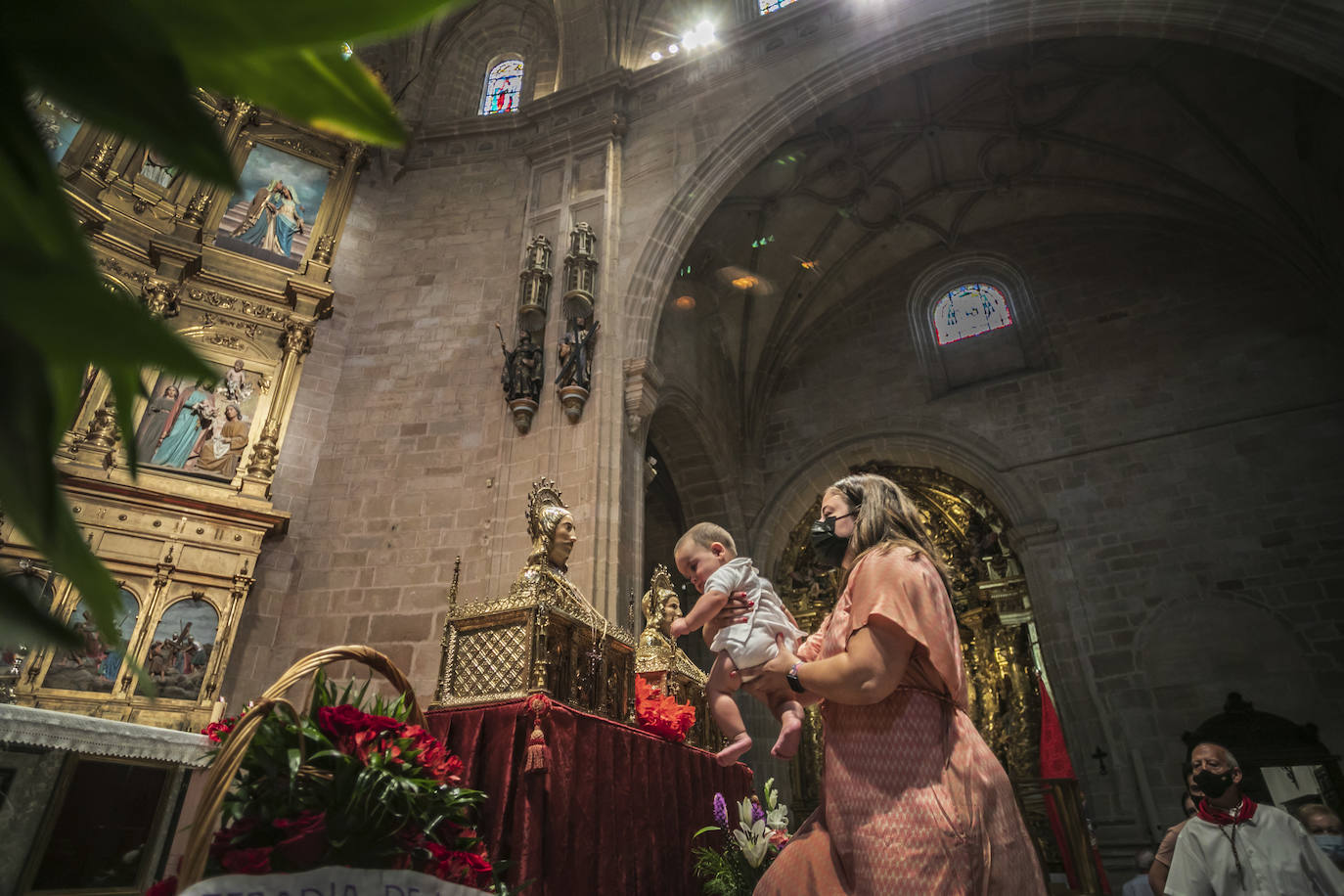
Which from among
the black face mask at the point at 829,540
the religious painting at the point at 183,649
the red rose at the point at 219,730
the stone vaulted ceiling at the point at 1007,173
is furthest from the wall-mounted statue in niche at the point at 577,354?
the black face mask at the point at 829,540

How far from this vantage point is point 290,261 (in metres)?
8.97

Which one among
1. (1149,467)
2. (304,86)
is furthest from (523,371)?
(1149,467)

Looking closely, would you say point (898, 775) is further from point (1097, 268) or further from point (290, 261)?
point (1097, 268)

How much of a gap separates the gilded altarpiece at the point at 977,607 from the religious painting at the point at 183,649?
7.03 metres

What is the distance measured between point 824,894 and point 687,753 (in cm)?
240

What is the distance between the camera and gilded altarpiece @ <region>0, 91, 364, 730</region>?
6.45 meters

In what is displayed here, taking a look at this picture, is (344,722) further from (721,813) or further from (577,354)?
(577,354)

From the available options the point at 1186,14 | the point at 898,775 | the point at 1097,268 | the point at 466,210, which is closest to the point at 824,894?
the point at 898,775

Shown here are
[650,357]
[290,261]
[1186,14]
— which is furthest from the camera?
[290,261]

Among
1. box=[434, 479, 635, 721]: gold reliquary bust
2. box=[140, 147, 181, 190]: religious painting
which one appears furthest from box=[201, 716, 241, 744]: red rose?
box=[140, 147, 181, 190]: religious painting

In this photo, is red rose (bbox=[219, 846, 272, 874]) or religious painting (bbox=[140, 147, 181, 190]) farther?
religious painting (bbox=[140, 147, 181, 190])

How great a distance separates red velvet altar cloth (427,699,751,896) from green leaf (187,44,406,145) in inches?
96.9

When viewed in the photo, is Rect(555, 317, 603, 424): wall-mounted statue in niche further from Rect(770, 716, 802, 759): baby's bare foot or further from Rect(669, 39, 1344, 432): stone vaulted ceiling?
Rect(770, 716, 802, 759): baby's bare foot

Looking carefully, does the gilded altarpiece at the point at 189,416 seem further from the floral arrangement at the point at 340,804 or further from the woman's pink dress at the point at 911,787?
the woman's pink dress at the point at 911,787
